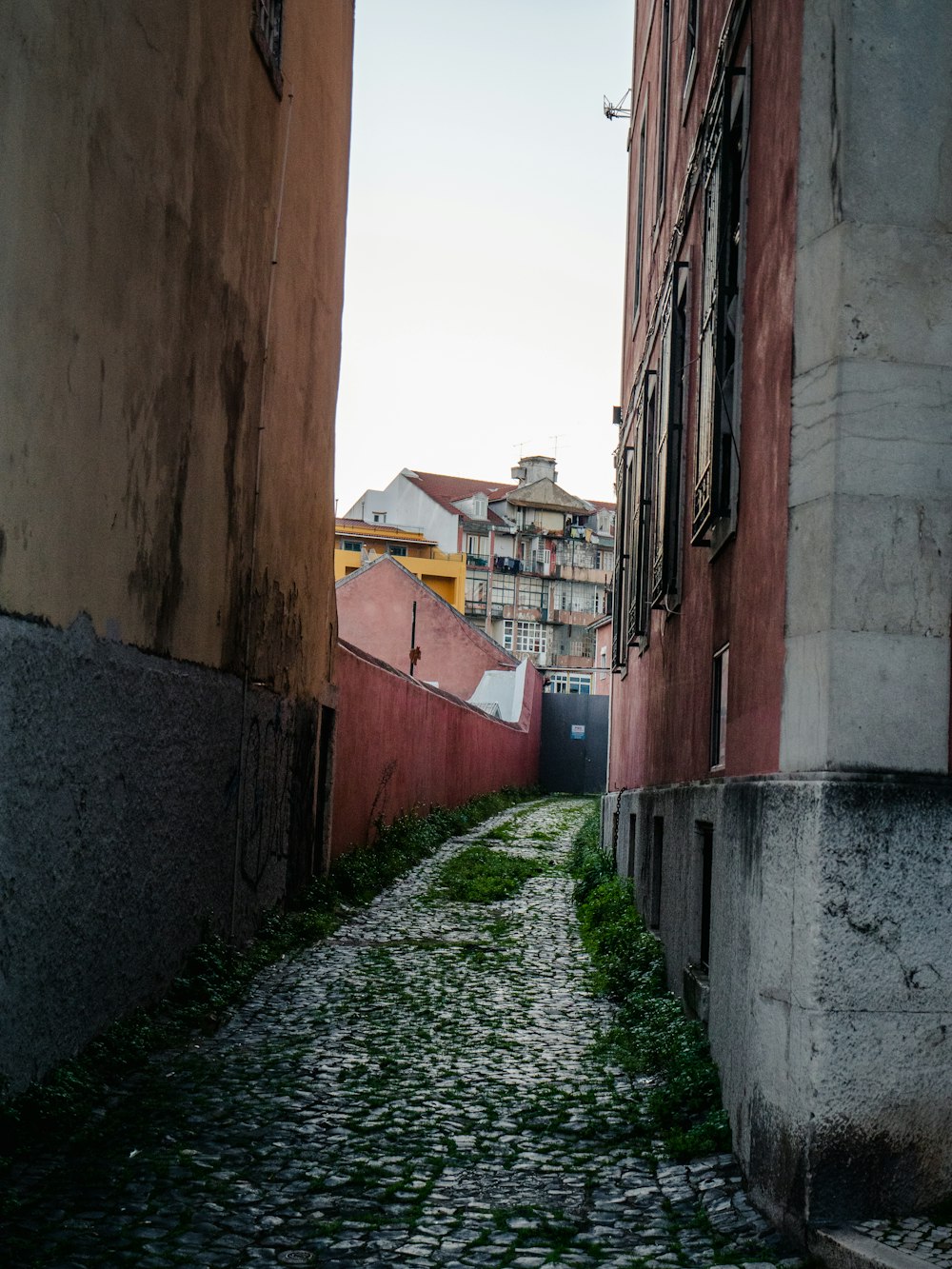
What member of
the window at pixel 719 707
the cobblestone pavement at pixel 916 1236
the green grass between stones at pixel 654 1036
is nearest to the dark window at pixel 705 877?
the window at pixel 719 707

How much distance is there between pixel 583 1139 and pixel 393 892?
8.31 m

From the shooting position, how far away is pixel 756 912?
4523mm

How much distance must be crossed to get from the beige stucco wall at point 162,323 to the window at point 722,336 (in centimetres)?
274

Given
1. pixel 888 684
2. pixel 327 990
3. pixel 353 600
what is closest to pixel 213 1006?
pixel 327 990

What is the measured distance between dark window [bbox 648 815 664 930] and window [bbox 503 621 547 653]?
212ft

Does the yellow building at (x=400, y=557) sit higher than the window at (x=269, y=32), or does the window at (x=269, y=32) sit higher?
the yellow building at (x=400, y=557)

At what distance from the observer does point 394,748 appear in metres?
17.1

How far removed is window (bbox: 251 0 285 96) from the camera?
28.1 ft

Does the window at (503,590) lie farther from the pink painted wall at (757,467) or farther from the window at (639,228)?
the pink painted wall at (757,467)

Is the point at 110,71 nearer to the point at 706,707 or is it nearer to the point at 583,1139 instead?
the point at 706,707

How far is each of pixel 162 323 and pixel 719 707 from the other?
136 inches

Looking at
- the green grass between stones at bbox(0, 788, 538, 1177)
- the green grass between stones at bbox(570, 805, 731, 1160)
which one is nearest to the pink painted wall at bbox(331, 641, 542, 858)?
the green grass between stones at bbox(0, 788, 538, 1177)

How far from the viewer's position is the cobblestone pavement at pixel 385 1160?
4031 mm

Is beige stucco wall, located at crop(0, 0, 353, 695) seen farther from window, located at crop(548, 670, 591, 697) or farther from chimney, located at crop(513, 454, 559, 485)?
chimney, located at crop(513, 454, 559, 485)
